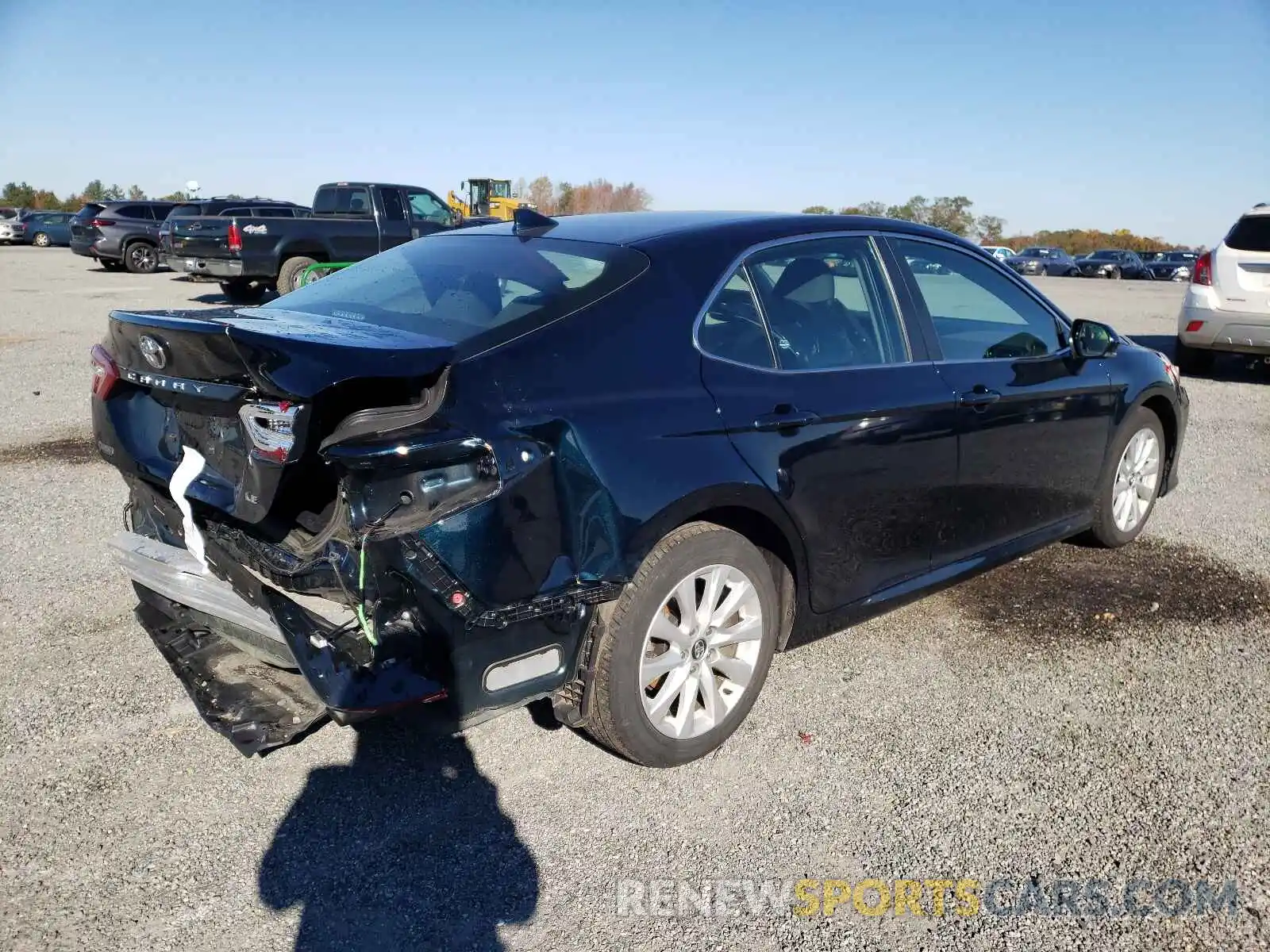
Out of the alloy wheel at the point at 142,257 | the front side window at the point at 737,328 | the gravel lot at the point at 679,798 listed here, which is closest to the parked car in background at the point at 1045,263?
the alloy wheel at the point at 142,257

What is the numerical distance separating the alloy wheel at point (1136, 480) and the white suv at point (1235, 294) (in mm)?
5999

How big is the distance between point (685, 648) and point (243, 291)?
1710 centimetres

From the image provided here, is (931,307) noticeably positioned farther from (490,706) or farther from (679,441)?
(490,706)

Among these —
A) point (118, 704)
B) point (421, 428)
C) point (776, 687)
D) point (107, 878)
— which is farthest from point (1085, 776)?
point (118, 704)

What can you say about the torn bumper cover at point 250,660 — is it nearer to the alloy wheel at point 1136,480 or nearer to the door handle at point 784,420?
the door handle at point 784,420

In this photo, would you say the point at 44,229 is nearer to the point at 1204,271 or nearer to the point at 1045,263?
the point at 1204,271

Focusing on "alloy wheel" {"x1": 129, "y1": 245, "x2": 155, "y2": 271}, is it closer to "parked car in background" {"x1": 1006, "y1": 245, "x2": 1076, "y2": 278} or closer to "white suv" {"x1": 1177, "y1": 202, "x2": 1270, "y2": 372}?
"white suv" {"x1": 1177, "y1": 202, "x2": 1270, "y2": 372}

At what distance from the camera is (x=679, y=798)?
310 centimetres

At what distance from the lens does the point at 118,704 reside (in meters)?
3.57

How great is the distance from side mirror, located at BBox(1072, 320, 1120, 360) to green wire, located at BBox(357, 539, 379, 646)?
137 inches

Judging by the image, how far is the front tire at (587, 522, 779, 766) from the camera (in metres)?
2.95

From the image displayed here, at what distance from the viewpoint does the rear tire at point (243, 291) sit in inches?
687

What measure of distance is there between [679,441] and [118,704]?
2235 mm

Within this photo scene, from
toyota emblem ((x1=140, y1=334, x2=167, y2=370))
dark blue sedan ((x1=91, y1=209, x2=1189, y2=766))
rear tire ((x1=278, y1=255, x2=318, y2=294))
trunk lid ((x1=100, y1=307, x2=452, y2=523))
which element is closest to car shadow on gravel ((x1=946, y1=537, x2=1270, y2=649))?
dark blue sedan ((x1=91, y1=209, x2=1189, y2=766))
